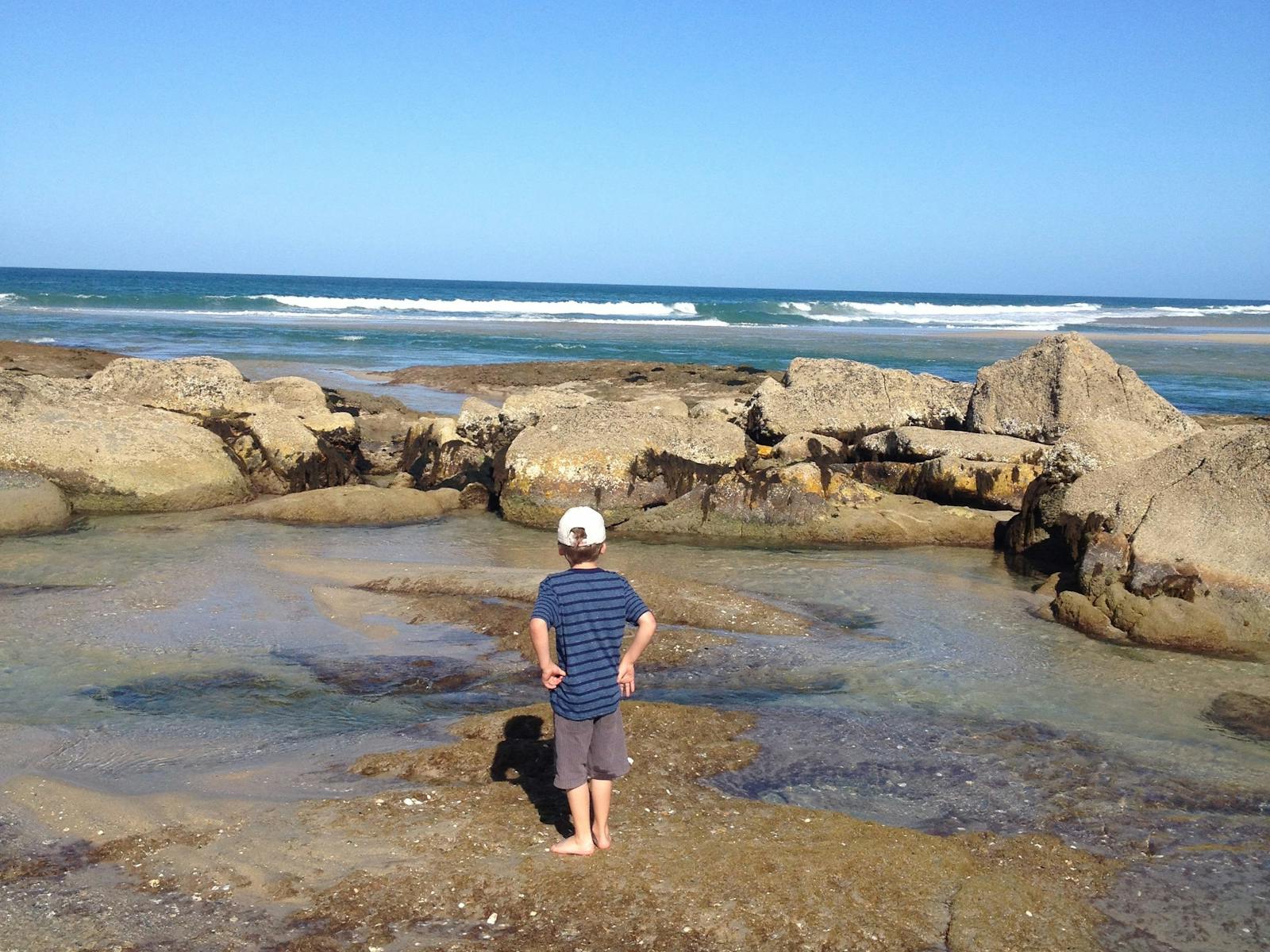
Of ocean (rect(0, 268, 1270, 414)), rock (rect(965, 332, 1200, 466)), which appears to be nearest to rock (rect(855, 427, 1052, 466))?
rock (rect(965, 332, 1200, 466))

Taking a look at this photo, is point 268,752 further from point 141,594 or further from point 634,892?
point 141,594

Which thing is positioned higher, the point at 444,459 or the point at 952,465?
the point at 952,465

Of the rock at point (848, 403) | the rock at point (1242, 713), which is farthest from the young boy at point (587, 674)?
the rock at point (848, 403)

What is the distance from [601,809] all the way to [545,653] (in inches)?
27.4

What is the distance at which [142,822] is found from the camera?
14.9ft

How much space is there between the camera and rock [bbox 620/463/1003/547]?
36.0 ft

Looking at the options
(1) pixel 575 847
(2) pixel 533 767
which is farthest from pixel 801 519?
(1) pixel 575 847

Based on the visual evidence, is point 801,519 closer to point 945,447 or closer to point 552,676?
point 945,447

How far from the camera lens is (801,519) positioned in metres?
11.0

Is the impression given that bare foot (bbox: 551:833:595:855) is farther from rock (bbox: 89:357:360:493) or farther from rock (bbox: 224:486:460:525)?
rock (bbox: 89:357:360:493)

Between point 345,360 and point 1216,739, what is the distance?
27237 mm

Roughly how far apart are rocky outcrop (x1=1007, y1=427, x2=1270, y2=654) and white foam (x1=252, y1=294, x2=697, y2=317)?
5864cm

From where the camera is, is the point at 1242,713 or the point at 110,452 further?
the point at 110,452

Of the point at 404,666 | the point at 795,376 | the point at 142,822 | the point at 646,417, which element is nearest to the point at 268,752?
the point at 142,822
